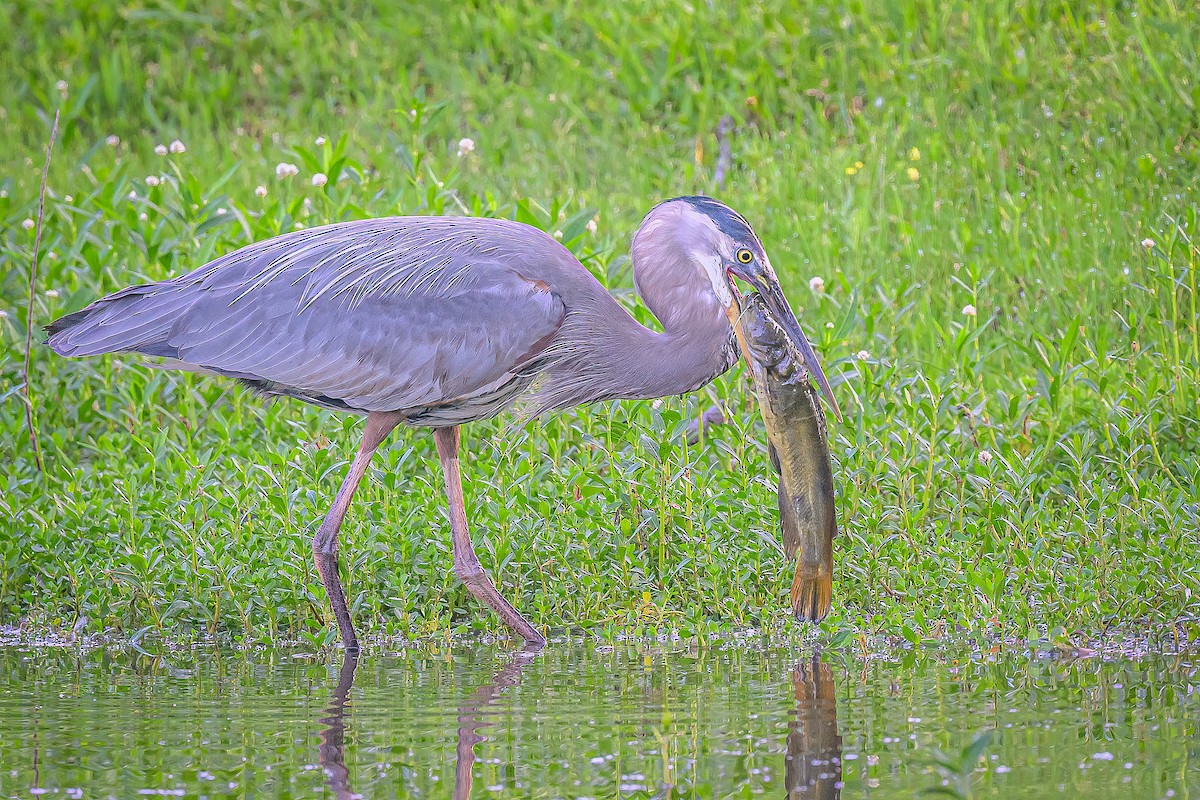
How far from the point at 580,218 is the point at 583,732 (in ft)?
11.6

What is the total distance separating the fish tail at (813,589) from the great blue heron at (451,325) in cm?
80

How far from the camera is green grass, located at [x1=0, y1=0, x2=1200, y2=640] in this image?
544 cm

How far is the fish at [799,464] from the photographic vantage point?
479 cm

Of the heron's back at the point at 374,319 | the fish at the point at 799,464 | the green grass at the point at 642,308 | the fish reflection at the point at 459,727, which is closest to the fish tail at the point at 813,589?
the fish at the point at 799,464

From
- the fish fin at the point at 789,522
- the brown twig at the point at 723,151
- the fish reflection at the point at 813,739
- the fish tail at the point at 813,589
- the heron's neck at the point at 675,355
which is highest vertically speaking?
the brown twig at the point at 723,151

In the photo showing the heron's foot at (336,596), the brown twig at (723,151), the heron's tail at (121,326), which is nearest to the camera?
the heron's foot at (336,596)

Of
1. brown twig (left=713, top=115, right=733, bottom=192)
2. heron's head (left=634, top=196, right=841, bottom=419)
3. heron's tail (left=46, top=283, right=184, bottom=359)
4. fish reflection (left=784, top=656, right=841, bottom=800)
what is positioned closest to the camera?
fish reflection (left=784, top=656, right=841, bottom=800)

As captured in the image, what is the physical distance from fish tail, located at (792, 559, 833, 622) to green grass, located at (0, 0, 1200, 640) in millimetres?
334

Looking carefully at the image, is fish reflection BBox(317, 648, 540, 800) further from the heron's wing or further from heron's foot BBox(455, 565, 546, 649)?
the heron's wing

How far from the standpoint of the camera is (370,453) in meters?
5.55

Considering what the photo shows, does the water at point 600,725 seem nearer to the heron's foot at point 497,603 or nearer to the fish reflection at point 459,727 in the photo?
the fish reflection at point 459,727

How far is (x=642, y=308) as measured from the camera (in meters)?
6.61

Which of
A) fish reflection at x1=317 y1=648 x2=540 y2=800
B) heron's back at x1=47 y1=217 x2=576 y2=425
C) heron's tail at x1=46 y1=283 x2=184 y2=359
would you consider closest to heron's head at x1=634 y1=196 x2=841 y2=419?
heron's back at x1=47 y1=217 x2=576 y2=425

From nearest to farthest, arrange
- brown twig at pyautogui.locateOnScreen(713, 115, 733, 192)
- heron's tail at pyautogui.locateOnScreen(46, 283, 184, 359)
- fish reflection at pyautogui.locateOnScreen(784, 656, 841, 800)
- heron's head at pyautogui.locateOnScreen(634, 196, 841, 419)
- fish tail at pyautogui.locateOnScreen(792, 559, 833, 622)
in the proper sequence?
fish reflection at pyautogui.locateOnScreen(784, 656, 841, 800), fish tail at pyautogui.locateOnScreen(792, 559, 833, 622), heron's head at pyautogui.locateOnScreen(634, 196, 841, 419), heron's tail at pyautogui.locateOnScreen(46, 283, 184, 359), brown twig at pyautogui.locateOnScreen(713, 115, 733, 192)
